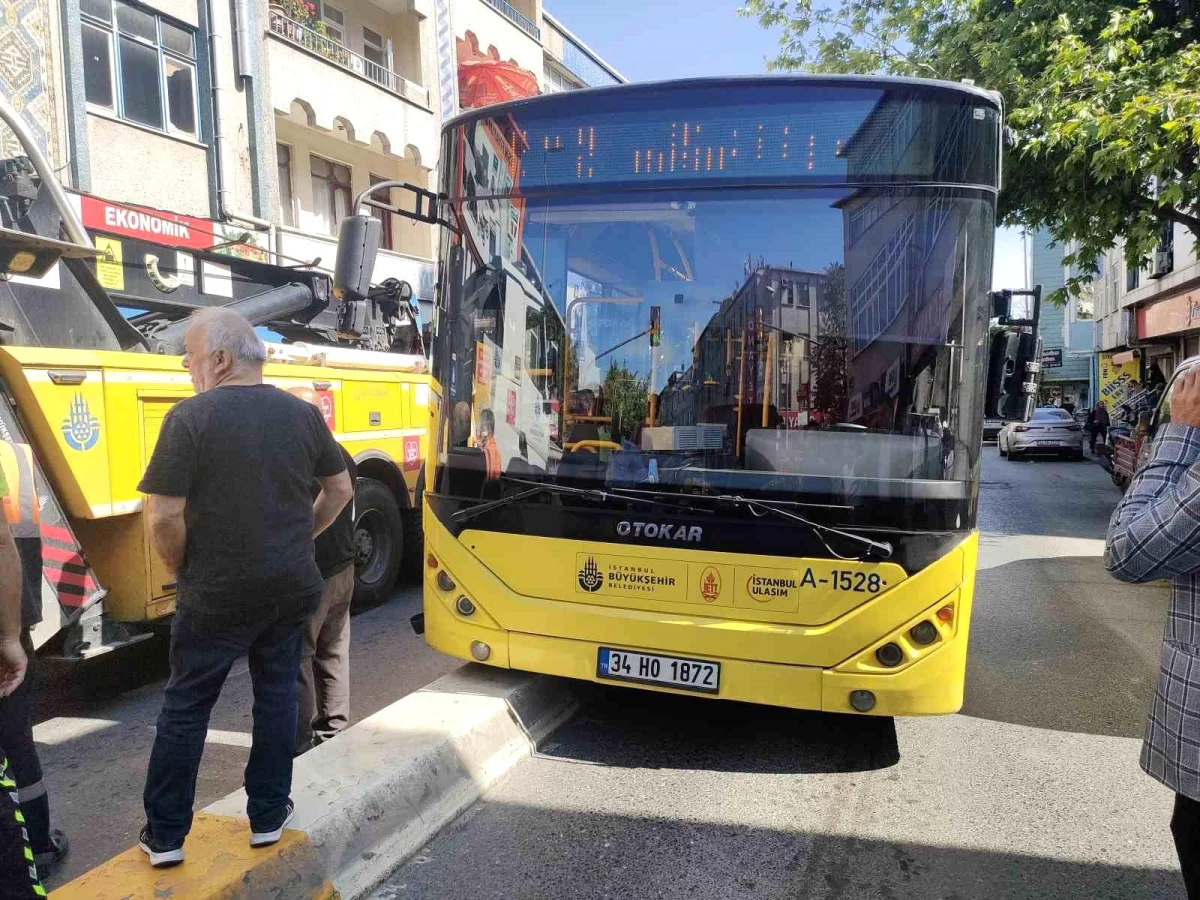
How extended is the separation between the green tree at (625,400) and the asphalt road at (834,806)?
1523 millimetres

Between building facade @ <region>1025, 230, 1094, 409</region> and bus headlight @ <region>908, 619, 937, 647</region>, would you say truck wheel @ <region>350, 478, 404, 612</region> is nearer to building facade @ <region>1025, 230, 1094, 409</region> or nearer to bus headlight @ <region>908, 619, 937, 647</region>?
bus headlight @ <region>908, 619, 937, 647</region>

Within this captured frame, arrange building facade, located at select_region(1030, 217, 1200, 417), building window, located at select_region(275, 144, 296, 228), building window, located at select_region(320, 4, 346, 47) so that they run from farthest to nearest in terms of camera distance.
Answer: building facade, located at select_region(1030, 217, 1200, 417)
building window, located at select_region(320, 4, 346, 47)
building window, located at select_region(275, 144, 296, 228)

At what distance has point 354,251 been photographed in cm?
548

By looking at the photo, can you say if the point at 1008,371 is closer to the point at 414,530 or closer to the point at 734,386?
the point at 734,386

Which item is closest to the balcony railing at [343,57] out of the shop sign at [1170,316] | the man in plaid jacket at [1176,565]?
the man in plaid jacket at [1176,565]

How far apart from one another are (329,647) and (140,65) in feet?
41.0

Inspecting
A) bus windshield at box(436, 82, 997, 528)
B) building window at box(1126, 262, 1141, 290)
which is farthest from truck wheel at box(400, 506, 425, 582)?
building window at box(1126, 262, 1141, 290)

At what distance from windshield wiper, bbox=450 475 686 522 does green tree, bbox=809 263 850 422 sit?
2.31 feet

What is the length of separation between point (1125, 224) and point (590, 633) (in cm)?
897

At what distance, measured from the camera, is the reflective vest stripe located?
3854 millimetres

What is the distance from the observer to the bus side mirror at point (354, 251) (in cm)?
541

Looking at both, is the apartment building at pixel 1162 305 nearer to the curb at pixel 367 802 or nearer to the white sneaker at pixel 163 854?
the curb at pixel 367 802

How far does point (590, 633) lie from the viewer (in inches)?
161

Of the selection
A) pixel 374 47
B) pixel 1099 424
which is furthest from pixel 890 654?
pixel 1099 424
